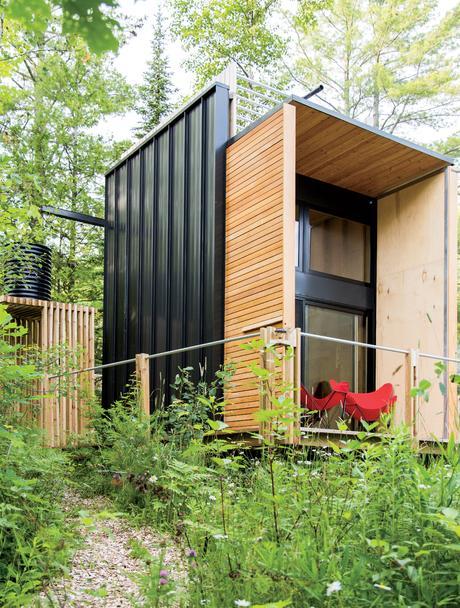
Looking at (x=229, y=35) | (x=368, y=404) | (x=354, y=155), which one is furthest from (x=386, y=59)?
(x=368, y=404)

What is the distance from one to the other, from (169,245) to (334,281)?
7.23ft

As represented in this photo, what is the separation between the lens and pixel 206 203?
26.5ft

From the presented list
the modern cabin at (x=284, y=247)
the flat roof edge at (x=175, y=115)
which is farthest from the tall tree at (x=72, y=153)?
the modern cabin at (x=284, y=247)

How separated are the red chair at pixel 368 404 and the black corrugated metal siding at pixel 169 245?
1.53 metres

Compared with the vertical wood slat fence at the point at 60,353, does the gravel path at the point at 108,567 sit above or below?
below

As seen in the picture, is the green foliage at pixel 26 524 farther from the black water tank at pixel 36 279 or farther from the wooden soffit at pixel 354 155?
the black water tank at pixel 36 279

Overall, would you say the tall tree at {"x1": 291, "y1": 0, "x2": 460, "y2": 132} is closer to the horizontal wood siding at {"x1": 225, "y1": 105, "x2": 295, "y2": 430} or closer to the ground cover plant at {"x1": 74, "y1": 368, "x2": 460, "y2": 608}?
the horizontal wood siding at {"x1": 225, "y1": 105, "x2": 295, "y2": 430}

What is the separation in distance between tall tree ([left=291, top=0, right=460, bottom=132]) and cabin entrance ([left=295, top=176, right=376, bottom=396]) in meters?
8.68

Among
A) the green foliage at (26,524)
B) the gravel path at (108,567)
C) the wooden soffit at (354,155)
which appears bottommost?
the gravel path at (108,567)

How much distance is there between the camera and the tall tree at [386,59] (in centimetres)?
1756

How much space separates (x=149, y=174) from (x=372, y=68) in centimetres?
1092

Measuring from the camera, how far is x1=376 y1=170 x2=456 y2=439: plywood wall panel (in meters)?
8.23

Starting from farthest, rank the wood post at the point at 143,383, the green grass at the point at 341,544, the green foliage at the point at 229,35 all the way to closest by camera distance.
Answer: the green foliage at the point at 229,35 < the wood post at the point at 143,383 < the green grass at the point at 341,544

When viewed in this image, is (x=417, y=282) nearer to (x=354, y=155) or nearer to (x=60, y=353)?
(x=354, y=155)
